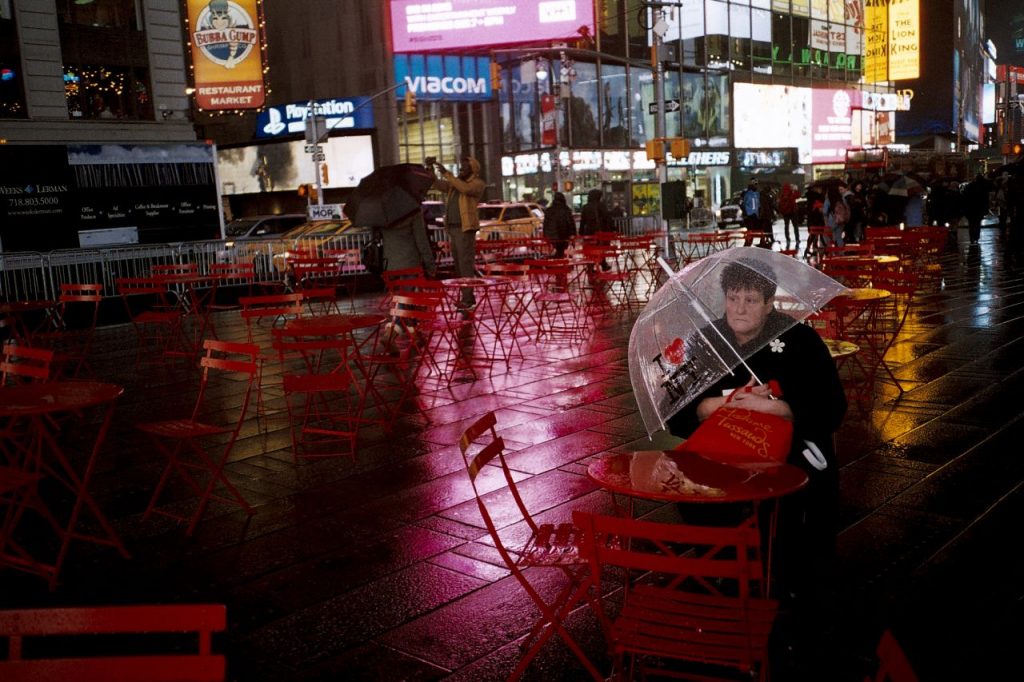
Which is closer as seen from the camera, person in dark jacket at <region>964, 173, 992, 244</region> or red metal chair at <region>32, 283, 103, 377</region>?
red metal chair at <region>32, 283, 103, 377</region>

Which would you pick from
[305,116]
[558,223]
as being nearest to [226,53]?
[558,223]

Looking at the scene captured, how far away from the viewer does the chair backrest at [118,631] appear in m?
1.91

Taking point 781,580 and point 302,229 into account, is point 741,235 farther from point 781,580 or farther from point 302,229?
point 781,580

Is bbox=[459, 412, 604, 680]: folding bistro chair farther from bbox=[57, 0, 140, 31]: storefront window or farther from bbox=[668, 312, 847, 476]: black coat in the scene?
bbox=[57, 0, 140, 31]: storefront window

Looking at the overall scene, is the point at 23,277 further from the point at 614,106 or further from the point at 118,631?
the point at 614,106

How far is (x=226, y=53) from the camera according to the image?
23016mm

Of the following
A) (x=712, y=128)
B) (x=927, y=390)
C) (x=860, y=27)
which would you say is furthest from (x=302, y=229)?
(x=860, y=27)

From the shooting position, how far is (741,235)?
19.8 meters

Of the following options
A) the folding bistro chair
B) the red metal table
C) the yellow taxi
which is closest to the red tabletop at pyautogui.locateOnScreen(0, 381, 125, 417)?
the red metal table

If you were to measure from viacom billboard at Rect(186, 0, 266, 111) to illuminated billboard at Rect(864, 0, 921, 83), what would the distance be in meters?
42.8

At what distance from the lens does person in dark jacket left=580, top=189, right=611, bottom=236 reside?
64.6 ft

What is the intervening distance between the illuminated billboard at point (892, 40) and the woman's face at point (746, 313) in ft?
186

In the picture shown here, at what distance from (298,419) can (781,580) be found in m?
4.85

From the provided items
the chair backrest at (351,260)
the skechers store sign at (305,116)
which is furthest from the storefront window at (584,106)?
the chair backrest at (351,260)
